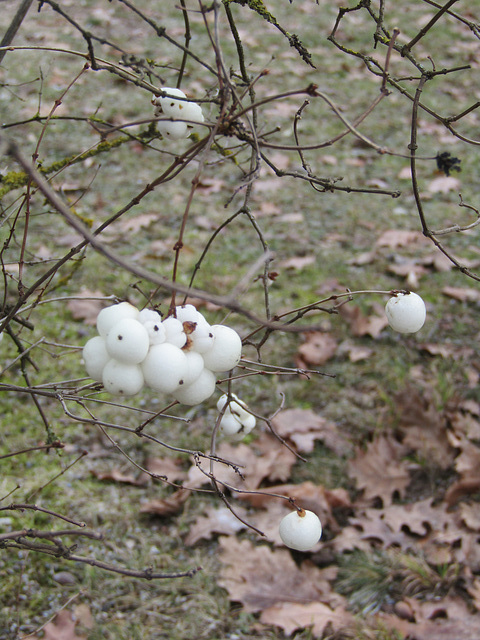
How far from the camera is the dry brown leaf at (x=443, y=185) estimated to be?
12.3ft

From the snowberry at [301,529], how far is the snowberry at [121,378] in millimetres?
472

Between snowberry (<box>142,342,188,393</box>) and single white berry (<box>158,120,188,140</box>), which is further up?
single white berry (<box>158,120,188,140</box>)

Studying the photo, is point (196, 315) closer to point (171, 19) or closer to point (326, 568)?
point (326, 568)

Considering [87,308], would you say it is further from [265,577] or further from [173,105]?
[173,105]

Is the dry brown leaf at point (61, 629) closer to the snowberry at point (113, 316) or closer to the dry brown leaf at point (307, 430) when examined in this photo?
the dry brown leaf at point (307, 430)

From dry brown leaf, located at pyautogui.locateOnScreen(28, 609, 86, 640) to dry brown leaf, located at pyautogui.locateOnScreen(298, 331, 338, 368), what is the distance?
4.37ft

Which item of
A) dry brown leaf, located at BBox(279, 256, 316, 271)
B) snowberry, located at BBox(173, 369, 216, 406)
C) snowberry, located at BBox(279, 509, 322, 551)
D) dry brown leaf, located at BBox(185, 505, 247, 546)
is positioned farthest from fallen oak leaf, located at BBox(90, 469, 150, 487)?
dry brown leaf, located at BBox(279, 256, 316, 271)

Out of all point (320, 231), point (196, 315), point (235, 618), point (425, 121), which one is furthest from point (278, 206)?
point (196, 315)

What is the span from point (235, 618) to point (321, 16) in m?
5.36

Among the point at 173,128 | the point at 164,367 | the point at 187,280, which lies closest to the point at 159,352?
the point at 164,367

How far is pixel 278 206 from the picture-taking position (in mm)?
3676

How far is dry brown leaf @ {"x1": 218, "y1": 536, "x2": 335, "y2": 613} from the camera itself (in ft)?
5.93

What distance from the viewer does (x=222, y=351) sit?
92 centimetres

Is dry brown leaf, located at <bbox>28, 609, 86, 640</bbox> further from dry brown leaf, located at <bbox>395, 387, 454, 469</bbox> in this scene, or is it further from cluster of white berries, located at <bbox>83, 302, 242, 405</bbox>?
dry brown leaf, located at <bbox>395, 387, 454, 469</bbox>
